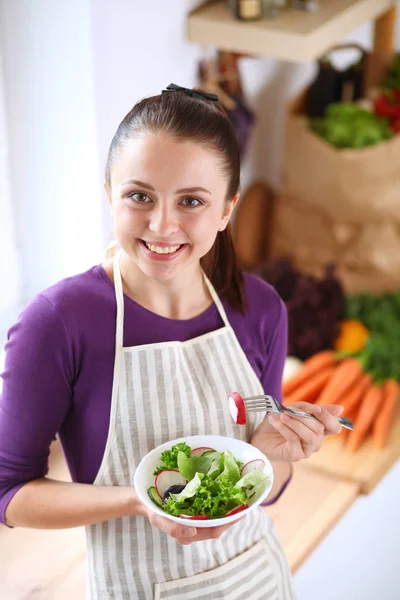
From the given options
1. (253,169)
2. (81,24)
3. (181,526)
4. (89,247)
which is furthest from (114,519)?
(253,169)

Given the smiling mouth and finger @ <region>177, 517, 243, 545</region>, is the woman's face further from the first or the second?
finger @ <region>177, 517, 243, 545</region>

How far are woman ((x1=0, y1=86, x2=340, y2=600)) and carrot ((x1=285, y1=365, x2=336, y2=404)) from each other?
81 centimetres

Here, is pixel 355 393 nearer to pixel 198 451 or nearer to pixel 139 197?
pixel 198 451

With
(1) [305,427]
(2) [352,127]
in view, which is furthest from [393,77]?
(1) [305,427]

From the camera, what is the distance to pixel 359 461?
1.99 m

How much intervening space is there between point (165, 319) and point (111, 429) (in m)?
0.18

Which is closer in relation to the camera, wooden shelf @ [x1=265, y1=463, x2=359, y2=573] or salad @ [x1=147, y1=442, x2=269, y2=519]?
salad @ [x1=147, y1=442, x2=269, y2=519]

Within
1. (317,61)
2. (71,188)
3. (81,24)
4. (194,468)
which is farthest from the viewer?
(317,61)

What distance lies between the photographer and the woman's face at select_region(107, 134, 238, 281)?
1.05 metres

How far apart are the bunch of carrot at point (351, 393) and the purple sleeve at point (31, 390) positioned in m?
1.09

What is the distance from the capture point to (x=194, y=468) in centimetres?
109

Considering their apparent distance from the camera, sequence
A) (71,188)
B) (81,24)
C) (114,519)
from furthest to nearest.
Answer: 1. (71,188)
2. (81,24)
3. (114,519)

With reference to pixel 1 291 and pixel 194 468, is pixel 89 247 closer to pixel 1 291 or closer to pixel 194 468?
pixel 1 291

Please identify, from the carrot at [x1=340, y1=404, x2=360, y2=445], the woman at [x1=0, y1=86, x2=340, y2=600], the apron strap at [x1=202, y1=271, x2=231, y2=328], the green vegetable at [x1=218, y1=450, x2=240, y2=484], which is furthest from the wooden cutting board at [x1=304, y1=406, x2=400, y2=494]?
the green vegetable at [x1=218, y1=450, x2=240, y2=484]
